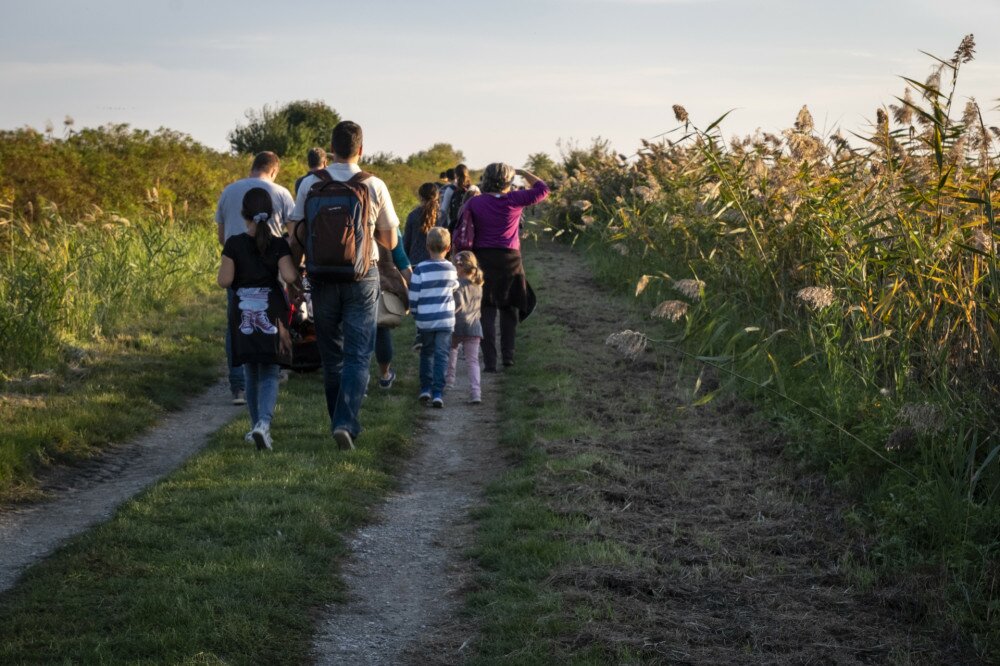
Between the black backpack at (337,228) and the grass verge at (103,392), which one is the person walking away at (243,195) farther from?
the black backpack at (337,228)

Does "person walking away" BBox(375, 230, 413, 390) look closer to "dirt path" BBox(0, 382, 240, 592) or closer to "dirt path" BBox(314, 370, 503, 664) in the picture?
"dirt path" BBox(314, 370, 503, 664)

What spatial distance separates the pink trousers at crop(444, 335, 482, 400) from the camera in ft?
35.3

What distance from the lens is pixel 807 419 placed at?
812cm

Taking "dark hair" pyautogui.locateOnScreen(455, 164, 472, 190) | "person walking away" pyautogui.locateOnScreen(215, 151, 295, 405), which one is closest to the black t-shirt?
"person walking away" pyautogui.locateOnScreen(215, 151, 295, 405)

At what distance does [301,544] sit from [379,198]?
9.54 ft

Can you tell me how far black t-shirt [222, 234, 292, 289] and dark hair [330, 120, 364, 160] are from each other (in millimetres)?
753

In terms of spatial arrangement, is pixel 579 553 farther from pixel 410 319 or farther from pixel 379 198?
pixel 410 319

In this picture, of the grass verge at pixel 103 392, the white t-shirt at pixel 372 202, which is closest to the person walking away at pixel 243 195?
the grass verge at pixel 103 392

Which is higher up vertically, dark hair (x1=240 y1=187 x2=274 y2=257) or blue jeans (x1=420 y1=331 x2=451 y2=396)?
dark hair (x1=240 y1=187 x2=274 y2=257)

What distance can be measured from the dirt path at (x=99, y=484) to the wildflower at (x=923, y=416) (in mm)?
4541

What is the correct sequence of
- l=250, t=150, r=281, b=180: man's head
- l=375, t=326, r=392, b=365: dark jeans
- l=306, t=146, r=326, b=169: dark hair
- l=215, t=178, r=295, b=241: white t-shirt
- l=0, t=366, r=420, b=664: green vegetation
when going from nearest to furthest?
l=0, t=366, r=420, b=664: green vegetation → l=215, t=178, r=295, b=241: white t-shirt → l=250, t=150, r=281, b=180: man's head → l=375, t=326, r=392, b=365: dark jeans → l=306, t=146, r=326, b=169: dark hair

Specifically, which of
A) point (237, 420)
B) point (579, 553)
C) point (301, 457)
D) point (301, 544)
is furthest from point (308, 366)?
point (579, 553)

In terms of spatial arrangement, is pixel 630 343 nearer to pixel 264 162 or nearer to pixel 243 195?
pixel 243 195

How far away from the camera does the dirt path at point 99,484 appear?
650 cm
